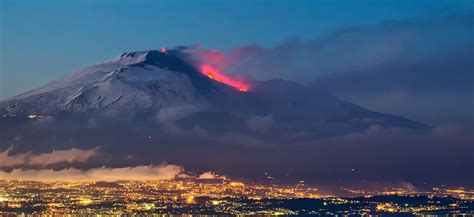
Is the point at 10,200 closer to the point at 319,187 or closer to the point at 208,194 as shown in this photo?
the point at 208,194

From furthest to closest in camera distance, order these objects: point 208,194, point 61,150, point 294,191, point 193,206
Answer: point 61,150 → point 294,191 → point 208,194 → point 193,206

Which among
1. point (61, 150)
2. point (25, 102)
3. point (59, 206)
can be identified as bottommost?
point (59, 206)

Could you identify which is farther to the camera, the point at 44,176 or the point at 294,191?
the point at 294,191

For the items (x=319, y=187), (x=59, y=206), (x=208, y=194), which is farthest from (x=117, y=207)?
(x=319, y=187)

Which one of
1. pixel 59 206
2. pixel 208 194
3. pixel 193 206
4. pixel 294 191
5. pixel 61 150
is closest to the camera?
pixel 59 206

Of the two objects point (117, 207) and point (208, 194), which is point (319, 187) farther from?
point (117, 207)

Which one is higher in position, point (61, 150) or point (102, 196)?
point (61, 150)

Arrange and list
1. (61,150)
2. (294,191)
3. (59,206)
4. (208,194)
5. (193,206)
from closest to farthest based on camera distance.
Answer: (59,206) < (193,206) < (208,194) < (294,191) < (61,150)

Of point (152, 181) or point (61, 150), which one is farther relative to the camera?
point (61, 150)

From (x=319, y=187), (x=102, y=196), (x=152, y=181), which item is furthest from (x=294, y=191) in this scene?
(x=102, y=196)
